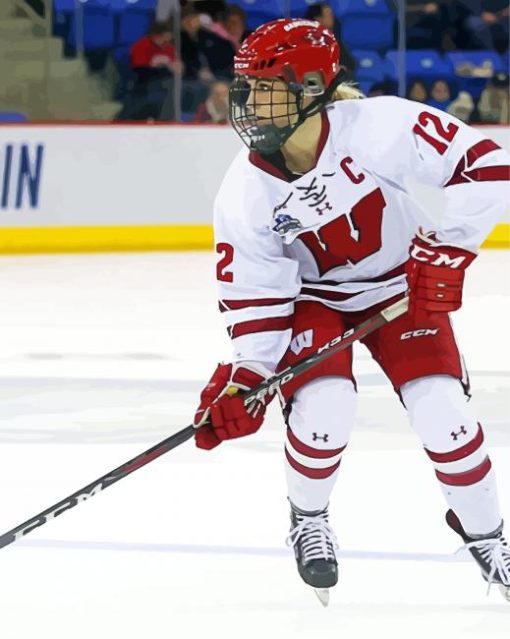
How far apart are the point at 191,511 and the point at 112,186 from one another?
218 inches

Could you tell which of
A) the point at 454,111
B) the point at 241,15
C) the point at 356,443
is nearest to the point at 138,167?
the point at 241,15

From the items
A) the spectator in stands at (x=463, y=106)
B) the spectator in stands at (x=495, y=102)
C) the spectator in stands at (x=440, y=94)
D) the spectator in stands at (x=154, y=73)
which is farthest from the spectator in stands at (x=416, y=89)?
the spectator in stands at (x=154, y=73)

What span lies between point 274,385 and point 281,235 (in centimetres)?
26

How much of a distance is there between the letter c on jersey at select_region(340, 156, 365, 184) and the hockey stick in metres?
0.22

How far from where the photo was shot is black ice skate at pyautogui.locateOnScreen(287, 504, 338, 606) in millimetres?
2559

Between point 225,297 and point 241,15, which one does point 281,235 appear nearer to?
point 225,297

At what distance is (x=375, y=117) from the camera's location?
2.55 metres

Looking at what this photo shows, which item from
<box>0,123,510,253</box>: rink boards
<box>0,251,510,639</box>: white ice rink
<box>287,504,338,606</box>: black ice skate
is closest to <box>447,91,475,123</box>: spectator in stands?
<box>0,123,510,253</box>: rink boards

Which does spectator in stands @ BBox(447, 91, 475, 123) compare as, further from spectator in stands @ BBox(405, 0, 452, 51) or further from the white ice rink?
the white ice rink

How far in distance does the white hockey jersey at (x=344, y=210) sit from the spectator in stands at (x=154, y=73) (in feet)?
20.5

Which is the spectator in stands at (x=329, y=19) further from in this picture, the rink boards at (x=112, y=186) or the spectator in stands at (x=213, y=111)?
the rink boards at (x=112, y=186)

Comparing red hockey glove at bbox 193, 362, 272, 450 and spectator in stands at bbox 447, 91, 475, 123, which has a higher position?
red hockey glove at bbox 193, 362, 272, 450

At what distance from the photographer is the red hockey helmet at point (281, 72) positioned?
2.46 meters

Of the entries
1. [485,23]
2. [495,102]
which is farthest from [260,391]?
[485,23]
